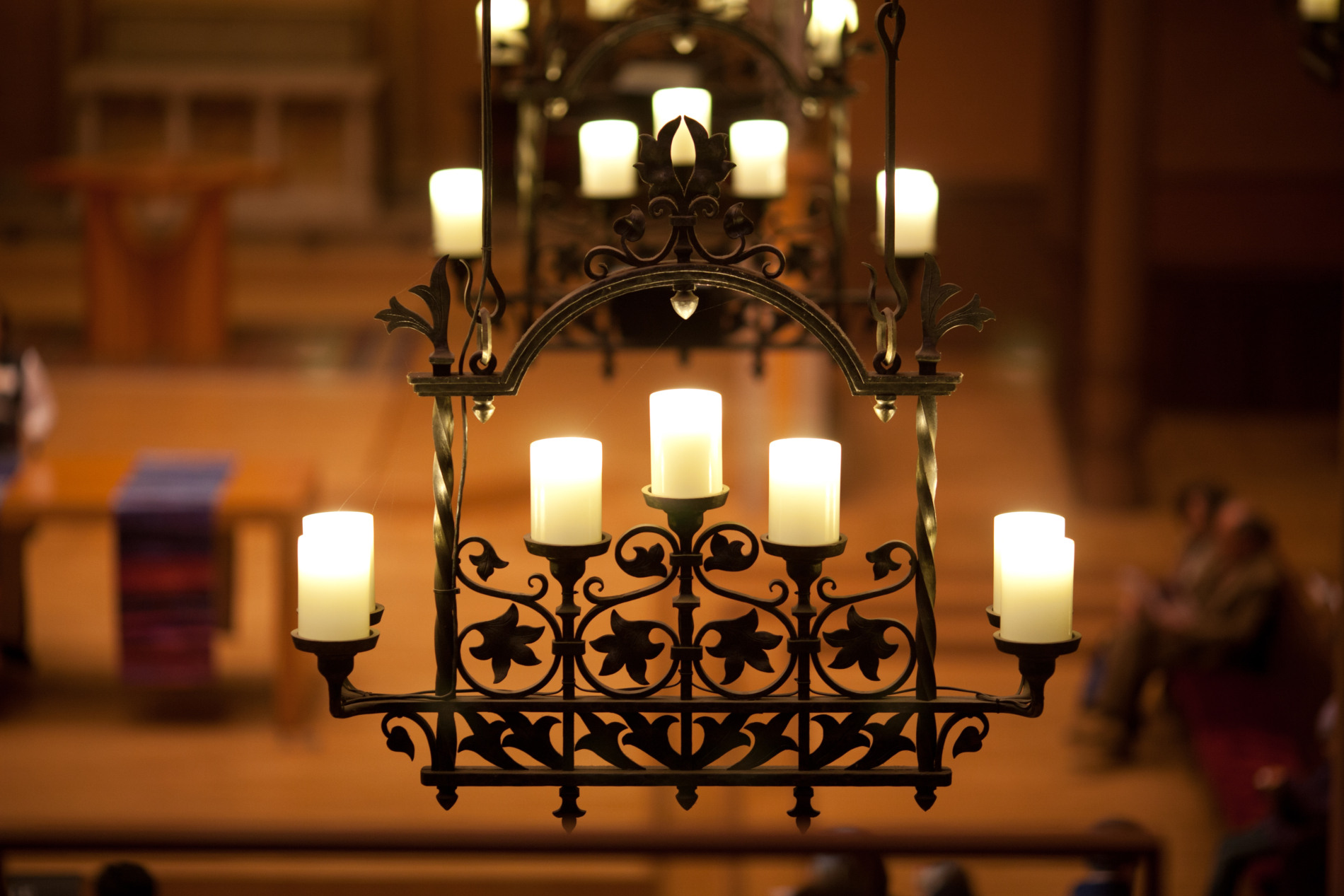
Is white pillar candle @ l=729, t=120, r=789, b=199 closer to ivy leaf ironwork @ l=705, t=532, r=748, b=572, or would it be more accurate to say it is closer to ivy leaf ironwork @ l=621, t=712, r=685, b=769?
ivy leaf ironwork @ l=705, t=532, r=748, b=572

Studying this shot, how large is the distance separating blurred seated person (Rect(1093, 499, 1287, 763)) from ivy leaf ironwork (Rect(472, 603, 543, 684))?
4003mm

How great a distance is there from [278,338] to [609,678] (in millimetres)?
5781

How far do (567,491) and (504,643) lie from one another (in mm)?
185

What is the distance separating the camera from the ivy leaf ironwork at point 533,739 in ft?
5.66

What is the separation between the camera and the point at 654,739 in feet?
5.77

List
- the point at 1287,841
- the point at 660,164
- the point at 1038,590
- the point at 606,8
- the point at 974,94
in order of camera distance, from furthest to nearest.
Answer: the point at 974,94, the point at 1287,841, the point at 606,8, the point at 660,164, the point at 1038,590

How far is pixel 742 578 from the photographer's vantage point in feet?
21.4

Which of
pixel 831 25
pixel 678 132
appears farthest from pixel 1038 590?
pixel 831 25

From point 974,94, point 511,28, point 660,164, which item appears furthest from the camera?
point 974,94

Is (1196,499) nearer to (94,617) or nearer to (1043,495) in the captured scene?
(1043,495)

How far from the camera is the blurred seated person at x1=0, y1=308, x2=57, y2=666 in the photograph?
5383 mm

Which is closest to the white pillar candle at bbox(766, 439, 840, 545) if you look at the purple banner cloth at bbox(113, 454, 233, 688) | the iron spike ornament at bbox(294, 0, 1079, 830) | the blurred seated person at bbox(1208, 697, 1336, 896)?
the iron spike ornament at bbox(294, 0, 1079, 830)

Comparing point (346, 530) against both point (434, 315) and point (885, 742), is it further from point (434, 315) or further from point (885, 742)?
point (885, 742)

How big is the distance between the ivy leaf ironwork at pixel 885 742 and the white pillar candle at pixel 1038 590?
0.16 meters
